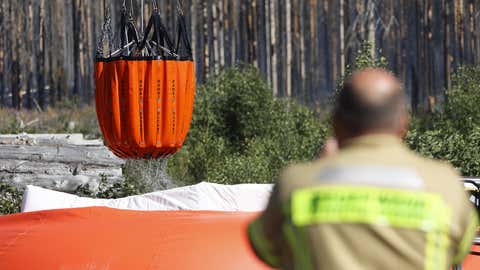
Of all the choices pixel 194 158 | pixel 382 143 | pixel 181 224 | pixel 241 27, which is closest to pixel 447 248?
pixel 382 143

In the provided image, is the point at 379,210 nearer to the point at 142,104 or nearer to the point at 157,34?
the point at 157,34

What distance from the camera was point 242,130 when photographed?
51.9ft

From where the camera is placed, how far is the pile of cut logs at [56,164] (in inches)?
461

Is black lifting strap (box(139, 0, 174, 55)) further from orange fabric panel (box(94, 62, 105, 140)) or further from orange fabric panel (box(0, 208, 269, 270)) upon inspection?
orange fabric panel (box(0, 208, 269, 270))

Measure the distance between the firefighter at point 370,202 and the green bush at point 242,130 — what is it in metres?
10.5

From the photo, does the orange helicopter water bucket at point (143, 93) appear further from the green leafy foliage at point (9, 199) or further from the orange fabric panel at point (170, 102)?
the green leafy foliage at point (9, 199)

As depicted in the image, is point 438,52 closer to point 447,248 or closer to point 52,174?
point 52,174

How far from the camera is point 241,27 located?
28.1 metres

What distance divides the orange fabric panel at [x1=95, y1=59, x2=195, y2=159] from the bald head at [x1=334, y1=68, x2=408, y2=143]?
222 inches

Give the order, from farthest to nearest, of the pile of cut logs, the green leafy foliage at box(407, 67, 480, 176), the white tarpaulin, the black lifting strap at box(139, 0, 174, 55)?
the pile of cut logs, the green leafy foliage at box(407, 67, 480, 176), the black lifting strap at box(139, 0, 174, 55), the white tarpaulin

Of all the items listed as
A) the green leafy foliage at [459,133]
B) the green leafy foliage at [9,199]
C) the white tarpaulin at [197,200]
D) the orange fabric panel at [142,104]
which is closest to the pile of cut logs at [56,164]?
the green leafy foliage at [9,199]

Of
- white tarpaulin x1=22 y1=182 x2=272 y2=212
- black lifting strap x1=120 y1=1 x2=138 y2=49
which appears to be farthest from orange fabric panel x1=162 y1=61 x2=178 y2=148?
white tarpaulin x1=22 y1=182 x2=272 y2=212

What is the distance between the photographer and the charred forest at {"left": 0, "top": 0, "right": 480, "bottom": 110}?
26203 mm

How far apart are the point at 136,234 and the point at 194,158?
26.0ft
